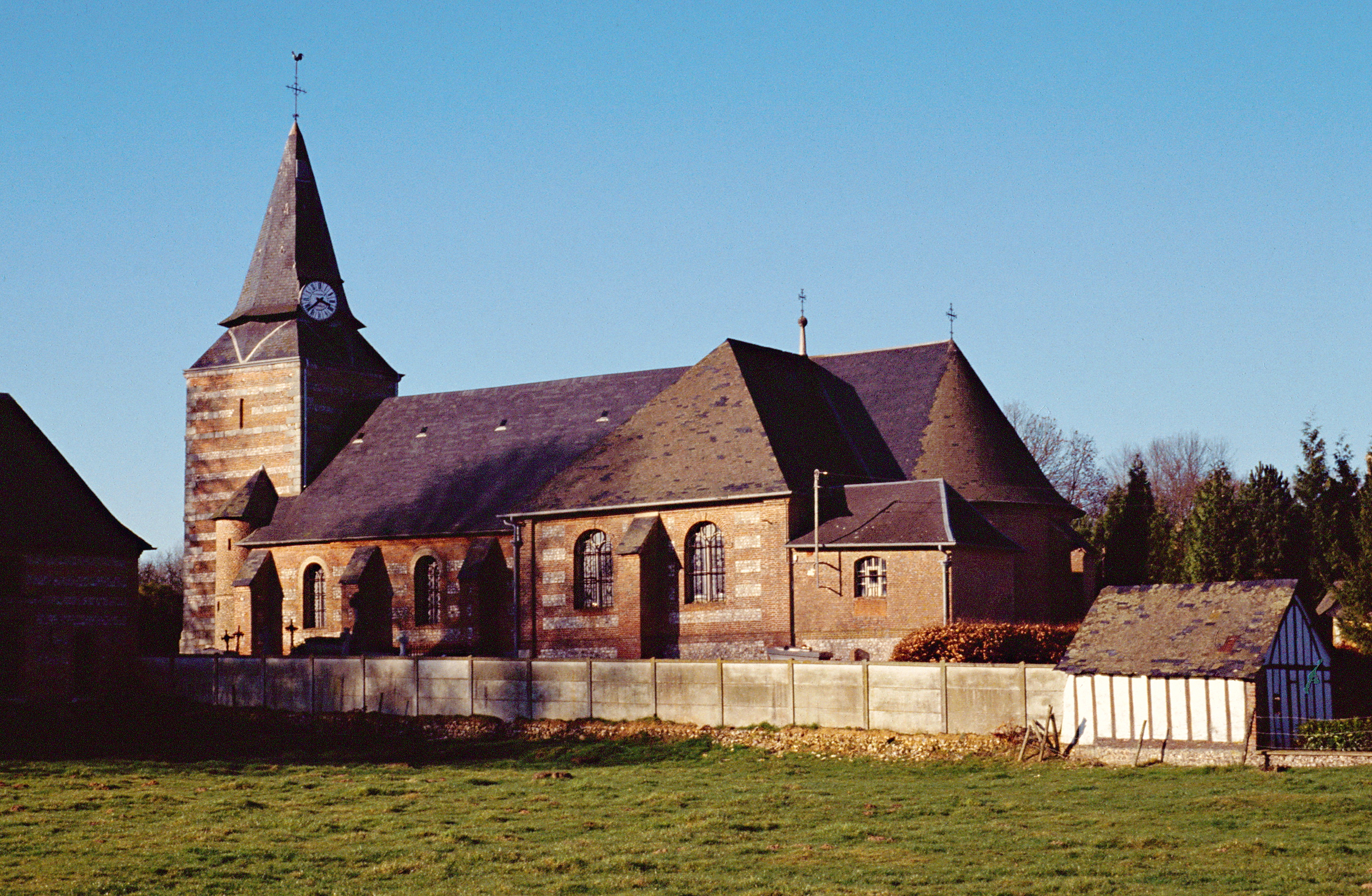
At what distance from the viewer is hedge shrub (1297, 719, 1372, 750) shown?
89.7 ft

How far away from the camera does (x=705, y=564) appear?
4600 cm

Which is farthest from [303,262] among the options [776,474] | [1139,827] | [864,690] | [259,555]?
[1139,827]

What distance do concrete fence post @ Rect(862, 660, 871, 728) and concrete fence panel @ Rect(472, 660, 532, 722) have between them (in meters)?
9.16

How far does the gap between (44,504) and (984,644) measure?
97.4 feet

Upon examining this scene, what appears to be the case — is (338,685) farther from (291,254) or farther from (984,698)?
(291,254)

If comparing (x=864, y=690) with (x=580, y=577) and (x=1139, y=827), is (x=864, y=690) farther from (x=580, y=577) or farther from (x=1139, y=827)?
(x=580, y=577)

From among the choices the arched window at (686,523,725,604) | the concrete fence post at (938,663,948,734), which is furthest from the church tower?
the concrete fence post at (938,663,948,734)

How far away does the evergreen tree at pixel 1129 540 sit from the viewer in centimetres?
5284

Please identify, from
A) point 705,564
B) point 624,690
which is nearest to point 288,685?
point 624,690

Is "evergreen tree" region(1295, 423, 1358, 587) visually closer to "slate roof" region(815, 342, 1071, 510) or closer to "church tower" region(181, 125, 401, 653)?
"slate roof" region(815, 342, 1071, 510)

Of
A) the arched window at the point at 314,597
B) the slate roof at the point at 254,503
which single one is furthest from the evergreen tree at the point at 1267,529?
the slate roof at the point at 254,503

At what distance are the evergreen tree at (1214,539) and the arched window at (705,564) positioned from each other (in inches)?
594

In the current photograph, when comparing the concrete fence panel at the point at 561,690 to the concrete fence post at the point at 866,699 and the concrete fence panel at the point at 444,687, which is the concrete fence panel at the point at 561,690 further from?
the concrete fence post at the point at 866,699

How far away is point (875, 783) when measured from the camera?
27672 mm
